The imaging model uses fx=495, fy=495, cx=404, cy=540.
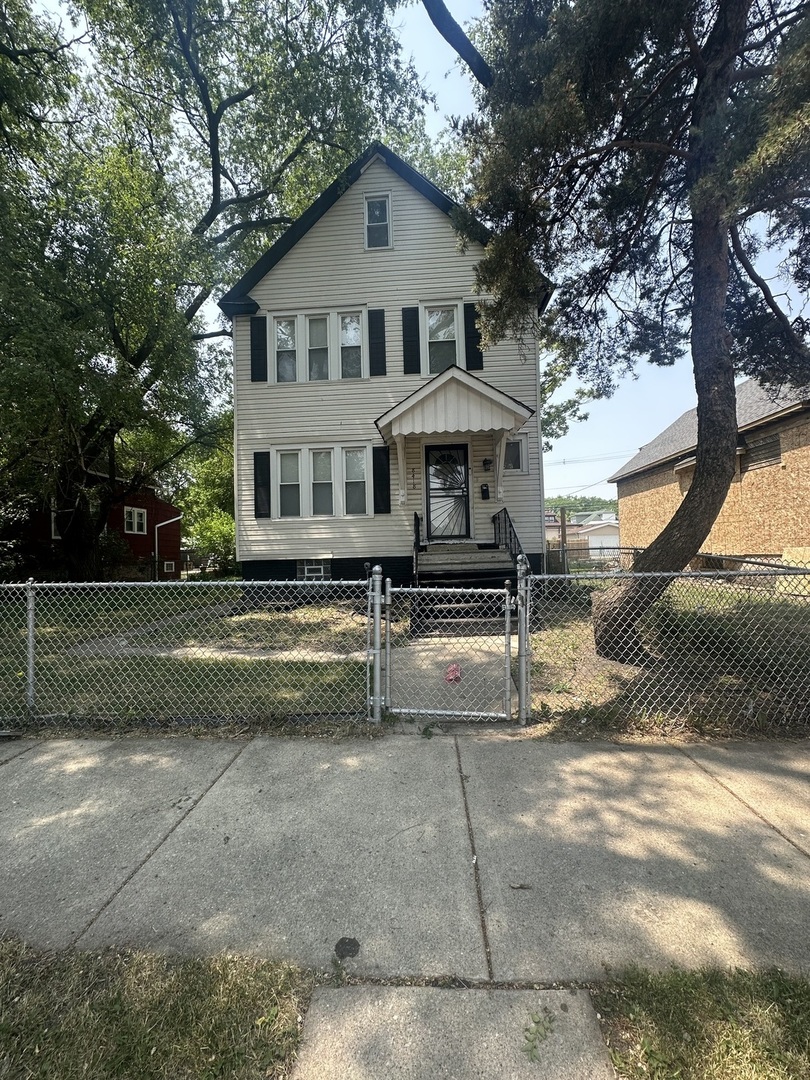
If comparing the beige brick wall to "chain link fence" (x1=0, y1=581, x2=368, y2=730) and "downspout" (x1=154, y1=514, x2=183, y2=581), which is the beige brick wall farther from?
"downspout" (x1=154, y1=514, x2=183, y2=581)

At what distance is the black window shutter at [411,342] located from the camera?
1099 cm

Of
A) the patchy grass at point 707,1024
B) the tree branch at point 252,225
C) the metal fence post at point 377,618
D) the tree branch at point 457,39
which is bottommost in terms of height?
the patchy grass at point 707,1024

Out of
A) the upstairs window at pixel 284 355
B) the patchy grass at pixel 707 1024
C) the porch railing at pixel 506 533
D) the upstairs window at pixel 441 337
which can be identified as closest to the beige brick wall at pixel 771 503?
the porch railing at pixel 506 533

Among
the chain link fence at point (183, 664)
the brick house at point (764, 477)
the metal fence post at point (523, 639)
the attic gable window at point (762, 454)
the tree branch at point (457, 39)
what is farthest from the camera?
the attic gable window at point (762, 454)

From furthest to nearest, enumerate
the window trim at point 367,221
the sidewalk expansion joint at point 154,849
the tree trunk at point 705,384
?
the window trim at point 367,221 → the tree trunk at point 705,384 → the sidewalk expansion joint at point 154,849

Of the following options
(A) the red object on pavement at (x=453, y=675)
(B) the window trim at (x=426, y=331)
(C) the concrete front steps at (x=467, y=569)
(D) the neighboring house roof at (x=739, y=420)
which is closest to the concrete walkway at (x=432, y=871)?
(A) the red object on pavement at (x=453, y=675)

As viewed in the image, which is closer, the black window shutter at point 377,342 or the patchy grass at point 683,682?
the patchy grass at point 683,682

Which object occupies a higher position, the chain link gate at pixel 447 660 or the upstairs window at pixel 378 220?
the upstairs window at pixel 378 220

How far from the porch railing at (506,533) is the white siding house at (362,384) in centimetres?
50

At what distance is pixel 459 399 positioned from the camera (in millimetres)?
9258

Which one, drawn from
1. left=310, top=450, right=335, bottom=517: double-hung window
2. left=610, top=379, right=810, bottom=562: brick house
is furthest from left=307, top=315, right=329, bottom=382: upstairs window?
left=610, top=379, right=810, bottom=562: brick house

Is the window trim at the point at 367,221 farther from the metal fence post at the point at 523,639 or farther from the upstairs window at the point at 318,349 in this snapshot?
the metal fence post at the point at 523,639

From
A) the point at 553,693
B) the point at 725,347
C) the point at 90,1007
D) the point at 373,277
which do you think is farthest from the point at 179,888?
the point at 373,277

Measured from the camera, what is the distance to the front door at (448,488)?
10906 mm
